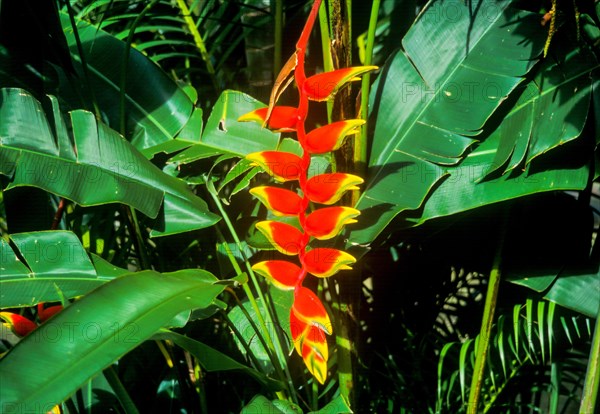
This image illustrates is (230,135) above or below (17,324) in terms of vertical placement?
above

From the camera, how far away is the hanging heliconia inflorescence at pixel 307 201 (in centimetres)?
79

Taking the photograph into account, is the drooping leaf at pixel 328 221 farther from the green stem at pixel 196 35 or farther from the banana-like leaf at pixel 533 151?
the green stem at pixel 196 35

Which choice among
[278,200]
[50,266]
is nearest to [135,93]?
[50,266]

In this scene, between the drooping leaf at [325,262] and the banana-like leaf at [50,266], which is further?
the banana-like leaf at [50,266]

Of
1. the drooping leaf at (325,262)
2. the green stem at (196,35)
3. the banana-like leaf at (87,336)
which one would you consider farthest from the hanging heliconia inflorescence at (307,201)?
the green stem at (196,35)

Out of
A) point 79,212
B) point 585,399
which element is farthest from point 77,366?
point 79,212

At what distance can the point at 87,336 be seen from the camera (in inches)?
25.0

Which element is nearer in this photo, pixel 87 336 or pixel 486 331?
pixel 87 336

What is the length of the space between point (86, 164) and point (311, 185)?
0.38m

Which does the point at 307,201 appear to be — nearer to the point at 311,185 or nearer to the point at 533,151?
the point at 311,185

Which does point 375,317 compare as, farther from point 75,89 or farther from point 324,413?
point 75,89

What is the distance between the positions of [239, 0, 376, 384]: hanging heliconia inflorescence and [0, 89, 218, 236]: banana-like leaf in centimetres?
18

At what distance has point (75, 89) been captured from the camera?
1.06 meters

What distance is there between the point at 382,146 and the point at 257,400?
1.45 ft
